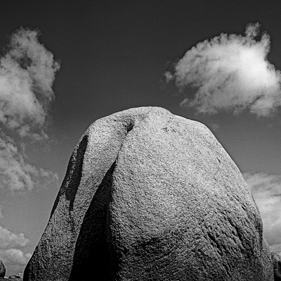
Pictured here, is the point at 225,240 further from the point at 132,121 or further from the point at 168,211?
the point at 132,121

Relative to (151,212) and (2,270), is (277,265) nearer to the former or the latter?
(151,212)

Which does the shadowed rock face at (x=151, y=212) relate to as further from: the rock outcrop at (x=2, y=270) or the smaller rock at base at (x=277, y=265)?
the rock outcrop at (x=2, y=270)

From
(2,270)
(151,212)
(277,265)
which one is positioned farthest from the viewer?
(2,270)

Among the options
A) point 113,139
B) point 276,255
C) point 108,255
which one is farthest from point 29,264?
point 276,255

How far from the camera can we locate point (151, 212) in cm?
610

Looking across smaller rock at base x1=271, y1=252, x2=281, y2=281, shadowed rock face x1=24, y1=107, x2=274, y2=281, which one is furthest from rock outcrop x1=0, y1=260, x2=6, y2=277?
smaller rock at base x1=271, y1=252, x2=281, y2=281

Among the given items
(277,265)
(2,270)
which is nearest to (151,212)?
(277,265)

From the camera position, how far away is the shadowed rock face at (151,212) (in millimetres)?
6055

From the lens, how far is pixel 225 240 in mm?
6590

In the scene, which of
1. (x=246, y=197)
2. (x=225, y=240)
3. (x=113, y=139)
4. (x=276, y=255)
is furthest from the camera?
(x=276, y=255)

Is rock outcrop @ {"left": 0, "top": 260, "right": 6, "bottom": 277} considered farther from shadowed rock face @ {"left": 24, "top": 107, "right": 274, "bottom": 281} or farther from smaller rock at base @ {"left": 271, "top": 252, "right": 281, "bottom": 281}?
smaller rock at base @ {"left": 271, "top": 252, "right": 281, "bottom": 281}

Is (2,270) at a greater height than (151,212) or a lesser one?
greater

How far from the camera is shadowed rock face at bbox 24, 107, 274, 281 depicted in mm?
6055

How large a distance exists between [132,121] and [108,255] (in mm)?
2615
